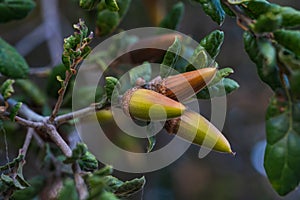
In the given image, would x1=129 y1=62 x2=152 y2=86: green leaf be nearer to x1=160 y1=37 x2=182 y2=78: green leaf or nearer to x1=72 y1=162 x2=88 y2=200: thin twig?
x1=160 y1=37 x2=182 y2=78: green leaf

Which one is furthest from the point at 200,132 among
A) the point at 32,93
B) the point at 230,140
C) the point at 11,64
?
the point at 230,140

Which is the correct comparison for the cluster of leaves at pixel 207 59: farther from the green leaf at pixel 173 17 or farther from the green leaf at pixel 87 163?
the green leaf at pixel 173 17

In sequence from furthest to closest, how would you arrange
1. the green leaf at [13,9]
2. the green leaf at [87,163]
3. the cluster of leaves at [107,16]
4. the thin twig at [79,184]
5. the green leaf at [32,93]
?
the green leaf at [32,93] < the cluster of leaves at [107,16] < the green leaf at [13,9] < the green leaf at [87,163] < the thin twig at [79,184]

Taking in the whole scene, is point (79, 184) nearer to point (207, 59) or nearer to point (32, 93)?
point (207, 59)

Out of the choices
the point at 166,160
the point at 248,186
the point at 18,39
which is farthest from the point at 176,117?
the point at 248,186

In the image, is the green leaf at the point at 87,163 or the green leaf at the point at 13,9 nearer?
the green leaf at the point at 87,163

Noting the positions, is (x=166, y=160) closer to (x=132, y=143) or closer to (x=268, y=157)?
(x=132, y=143)

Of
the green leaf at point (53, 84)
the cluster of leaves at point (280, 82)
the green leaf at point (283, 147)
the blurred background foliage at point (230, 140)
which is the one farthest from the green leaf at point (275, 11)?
the blurred background foliage at point (230, 140)
